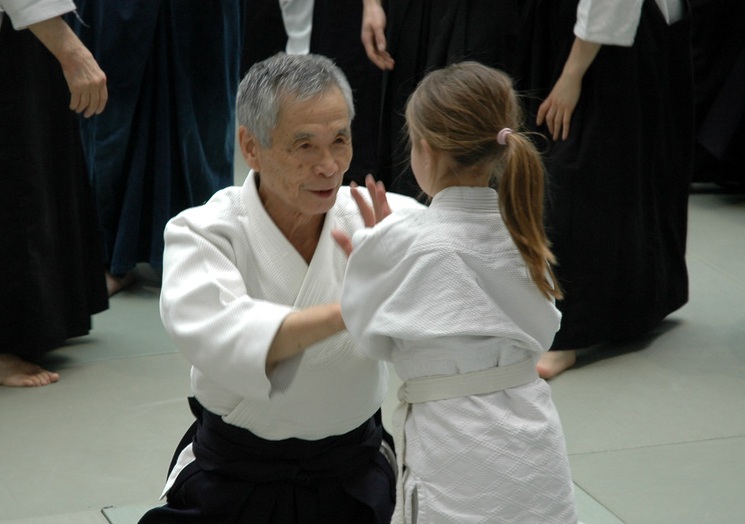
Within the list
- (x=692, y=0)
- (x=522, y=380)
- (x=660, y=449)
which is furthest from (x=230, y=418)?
(x=692, y=0)

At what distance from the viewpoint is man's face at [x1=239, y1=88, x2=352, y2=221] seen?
213cm

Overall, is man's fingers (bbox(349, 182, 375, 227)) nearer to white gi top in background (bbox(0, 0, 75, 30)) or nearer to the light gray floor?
the light gray floor

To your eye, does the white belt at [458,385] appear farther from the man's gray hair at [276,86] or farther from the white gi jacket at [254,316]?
the man's gray hair at [276,86]

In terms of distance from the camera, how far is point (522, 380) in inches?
77.2

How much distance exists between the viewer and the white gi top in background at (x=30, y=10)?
309 cm

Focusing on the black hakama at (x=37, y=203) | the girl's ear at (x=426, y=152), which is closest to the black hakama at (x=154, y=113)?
the black hakama at (x=37, y=203)

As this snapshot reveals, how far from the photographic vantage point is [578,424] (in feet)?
10.8

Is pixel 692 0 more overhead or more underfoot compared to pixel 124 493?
more overhead

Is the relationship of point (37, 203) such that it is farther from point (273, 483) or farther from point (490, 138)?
point (490, 138)

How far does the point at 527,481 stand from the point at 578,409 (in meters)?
1.50

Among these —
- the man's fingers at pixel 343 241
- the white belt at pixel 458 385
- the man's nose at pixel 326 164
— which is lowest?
the white belt at pixel 458 385

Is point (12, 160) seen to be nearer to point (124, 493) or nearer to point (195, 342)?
point (124, 493)

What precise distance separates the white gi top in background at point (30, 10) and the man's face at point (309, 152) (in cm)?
117

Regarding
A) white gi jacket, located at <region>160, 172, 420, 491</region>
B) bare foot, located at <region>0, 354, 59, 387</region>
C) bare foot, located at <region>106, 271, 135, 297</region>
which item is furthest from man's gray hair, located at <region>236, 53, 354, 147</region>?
bare foot, located at <region>106, 271, 135, 297</region>
